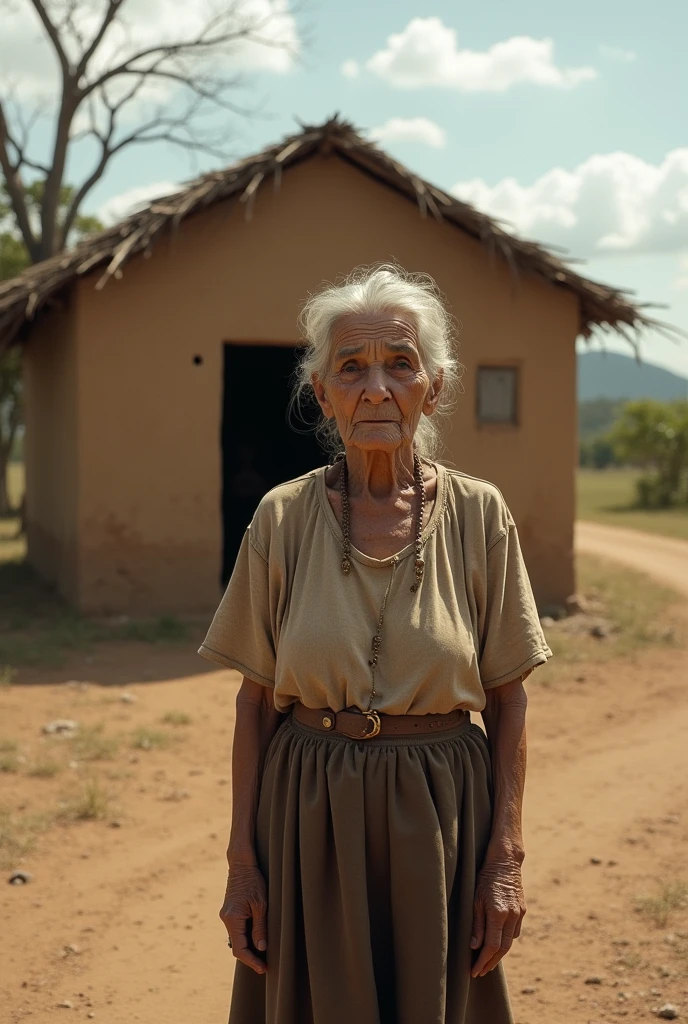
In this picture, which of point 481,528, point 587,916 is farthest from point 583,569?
point 481,528

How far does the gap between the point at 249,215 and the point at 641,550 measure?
9172mm

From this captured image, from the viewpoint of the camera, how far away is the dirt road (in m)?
13.2

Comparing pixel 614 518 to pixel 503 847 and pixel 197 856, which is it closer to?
pixel 197 856

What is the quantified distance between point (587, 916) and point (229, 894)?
7.34ft

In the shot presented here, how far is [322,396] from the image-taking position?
2461 millimetres

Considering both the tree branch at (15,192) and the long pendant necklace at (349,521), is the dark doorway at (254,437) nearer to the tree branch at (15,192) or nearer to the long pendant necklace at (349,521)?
the tree branch at (15,192)

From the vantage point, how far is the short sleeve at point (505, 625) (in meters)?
2.26

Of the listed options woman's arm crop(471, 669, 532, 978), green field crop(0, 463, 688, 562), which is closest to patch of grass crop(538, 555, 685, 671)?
woman's arm crop(471, 669, 532, 978)

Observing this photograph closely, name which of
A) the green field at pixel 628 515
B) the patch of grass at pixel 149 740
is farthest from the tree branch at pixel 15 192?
the patch of grass at pixel 149 740

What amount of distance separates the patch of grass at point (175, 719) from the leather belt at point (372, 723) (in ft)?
14.5

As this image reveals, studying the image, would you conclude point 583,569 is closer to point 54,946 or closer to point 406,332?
point 54,946

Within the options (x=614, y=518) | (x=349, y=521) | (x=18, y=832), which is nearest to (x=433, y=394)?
(x=349, y=521)

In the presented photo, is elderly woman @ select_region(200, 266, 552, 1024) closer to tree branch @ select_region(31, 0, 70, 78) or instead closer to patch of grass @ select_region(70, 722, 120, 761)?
patch of grass @ select_region(70, 722, 120, 761)

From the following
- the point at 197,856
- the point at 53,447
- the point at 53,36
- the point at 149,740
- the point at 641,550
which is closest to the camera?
the point at 197,856
